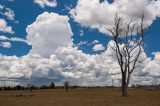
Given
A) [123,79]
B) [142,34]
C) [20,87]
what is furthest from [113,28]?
[20,87]

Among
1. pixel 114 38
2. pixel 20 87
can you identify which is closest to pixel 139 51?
pixel 114 38

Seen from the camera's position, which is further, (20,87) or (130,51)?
(20,87)

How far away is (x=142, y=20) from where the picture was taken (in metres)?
57.0

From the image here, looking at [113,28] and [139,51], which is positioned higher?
[113,28]

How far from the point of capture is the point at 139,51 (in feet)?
183

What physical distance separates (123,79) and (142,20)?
36.7 feet

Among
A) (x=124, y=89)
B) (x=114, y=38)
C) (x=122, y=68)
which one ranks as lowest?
(x=124, y=89)

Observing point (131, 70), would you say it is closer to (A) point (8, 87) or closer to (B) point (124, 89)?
(B) point (124, 89)

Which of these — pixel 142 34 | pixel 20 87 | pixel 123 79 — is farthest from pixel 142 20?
pixel 20 87

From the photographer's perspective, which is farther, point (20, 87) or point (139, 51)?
point (20, 87)

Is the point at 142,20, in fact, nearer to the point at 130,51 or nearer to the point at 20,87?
the point at 130,51

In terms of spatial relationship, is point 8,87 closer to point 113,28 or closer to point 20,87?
point 20,87

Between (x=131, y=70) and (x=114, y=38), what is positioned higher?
(x=114, y=38)

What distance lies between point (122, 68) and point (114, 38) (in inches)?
220
